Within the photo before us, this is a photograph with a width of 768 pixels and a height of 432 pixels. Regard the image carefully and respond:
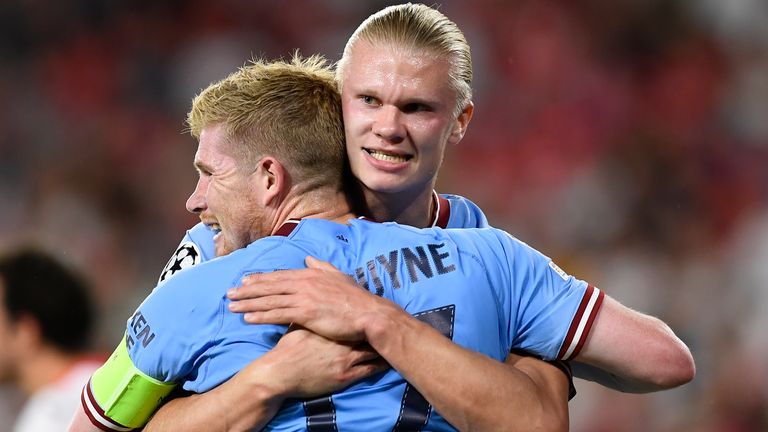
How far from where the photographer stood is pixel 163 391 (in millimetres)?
2637

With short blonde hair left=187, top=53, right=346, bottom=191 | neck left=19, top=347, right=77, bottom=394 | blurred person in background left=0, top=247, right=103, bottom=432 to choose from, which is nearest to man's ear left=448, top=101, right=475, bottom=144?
short blonde hair left=187, top=53, right=346, bottom=191

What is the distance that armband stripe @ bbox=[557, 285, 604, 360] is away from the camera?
270 centimetres

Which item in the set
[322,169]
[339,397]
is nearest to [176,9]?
[322,169]

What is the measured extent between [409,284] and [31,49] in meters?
6.55

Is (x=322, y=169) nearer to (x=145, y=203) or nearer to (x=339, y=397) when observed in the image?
(x=339, y=397)

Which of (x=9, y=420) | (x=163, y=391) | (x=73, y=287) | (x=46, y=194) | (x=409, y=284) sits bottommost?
(x=9, y=420)

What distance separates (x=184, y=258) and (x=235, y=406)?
107 centimetres

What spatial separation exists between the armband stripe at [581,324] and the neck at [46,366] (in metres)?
2.57

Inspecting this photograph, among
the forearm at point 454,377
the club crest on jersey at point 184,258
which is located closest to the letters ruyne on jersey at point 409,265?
the forearm at point 454,377

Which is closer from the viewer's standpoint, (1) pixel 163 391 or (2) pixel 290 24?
(1) pixel 163 391

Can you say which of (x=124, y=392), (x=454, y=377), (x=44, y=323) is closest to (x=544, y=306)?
(x=454, y=377)

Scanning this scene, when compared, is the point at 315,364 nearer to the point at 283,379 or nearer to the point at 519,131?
the point at 283,379

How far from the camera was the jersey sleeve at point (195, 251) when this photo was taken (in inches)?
134

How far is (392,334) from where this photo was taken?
8.04 feet
